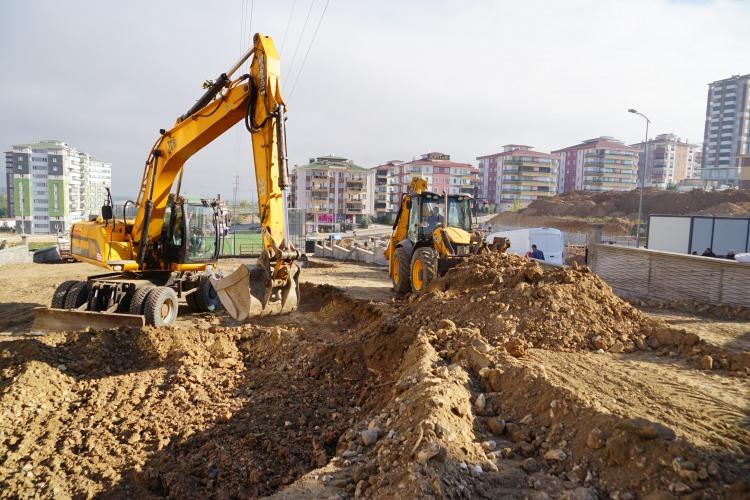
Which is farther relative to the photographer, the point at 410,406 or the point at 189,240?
the point at 189,240

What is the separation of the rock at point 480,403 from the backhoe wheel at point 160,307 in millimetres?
6181

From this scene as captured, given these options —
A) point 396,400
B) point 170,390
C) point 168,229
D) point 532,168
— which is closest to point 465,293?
point 396,400

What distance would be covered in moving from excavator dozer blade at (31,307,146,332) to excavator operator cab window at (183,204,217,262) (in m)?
2.04

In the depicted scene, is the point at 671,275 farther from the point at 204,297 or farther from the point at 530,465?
the point at 204,297

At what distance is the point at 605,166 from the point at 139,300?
325 ft

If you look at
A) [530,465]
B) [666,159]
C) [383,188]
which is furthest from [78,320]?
[666,159]

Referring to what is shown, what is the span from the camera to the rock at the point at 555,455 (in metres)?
3.47

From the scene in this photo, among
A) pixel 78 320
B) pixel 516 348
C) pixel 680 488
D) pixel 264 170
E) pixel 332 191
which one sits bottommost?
pixel 78 320

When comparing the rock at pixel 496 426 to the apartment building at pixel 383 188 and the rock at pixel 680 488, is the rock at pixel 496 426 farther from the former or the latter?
the apartment building at pixel 383 188

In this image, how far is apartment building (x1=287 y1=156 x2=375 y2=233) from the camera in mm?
74062

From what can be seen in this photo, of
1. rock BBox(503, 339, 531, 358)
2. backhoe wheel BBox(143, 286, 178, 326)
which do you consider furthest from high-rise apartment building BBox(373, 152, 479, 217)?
rock BBox(503, 339, 531, 358)

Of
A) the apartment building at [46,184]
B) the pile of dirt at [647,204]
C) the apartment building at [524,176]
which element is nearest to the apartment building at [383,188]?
the apartment building at [524,176]

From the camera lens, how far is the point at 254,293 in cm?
732

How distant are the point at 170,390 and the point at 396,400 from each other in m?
2.95
